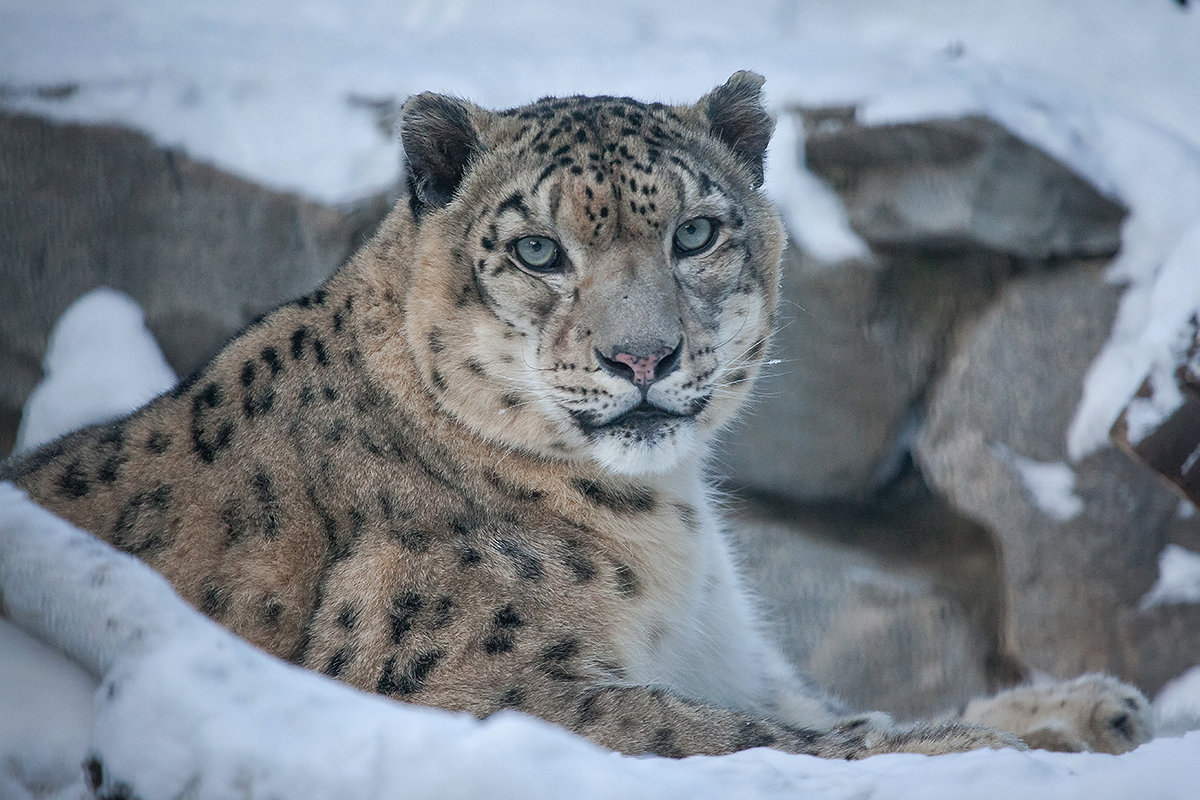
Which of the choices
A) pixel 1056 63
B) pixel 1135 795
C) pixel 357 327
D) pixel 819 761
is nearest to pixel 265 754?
pixel 819 761

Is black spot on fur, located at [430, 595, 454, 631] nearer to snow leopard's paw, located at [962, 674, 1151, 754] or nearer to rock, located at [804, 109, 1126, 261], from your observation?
snow leopard's paw, located at [962, 674, 1151, 754]

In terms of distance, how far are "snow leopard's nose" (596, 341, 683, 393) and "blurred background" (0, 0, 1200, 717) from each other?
2.44 m

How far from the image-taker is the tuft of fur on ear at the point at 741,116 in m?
3.24

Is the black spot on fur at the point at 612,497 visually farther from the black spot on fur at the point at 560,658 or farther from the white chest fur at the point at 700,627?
the black spot on fur at the point at 560,658

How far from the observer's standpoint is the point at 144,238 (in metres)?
5.25

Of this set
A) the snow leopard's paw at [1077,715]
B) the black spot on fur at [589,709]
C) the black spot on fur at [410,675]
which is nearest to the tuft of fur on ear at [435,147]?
the black spot on fur at [410,675]

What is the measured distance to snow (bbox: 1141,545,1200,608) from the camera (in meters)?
4.66

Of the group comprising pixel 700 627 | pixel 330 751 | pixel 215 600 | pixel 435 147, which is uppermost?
pixel 435 147

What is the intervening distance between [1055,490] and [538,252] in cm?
299

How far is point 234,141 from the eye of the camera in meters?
5.21

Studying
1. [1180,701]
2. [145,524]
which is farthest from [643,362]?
[1180,701]

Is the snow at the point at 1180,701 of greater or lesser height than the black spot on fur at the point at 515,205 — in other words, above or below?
below

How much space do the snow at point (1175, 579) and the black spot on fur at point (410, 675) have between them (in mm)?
3427

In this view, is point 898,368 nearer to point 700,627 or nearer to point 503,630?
point 700,627
